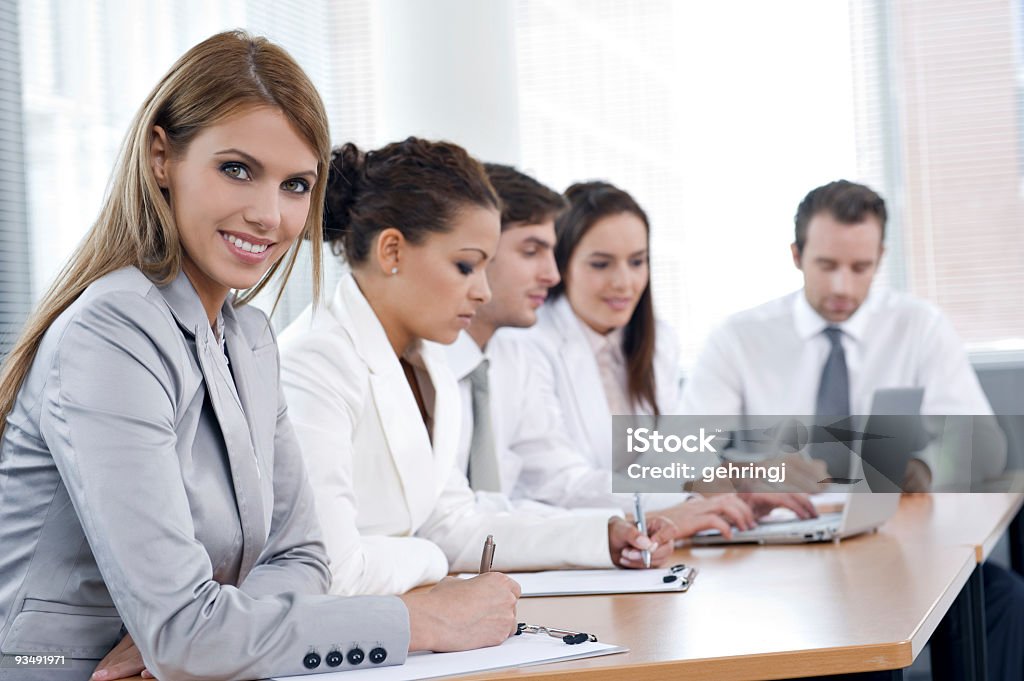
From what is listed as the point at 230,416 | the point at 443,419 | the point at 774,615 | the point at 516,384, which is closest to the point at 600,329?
the point at 516,384

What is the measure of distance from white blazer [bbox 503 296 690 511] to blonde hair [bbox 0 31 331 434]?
56.8 inches

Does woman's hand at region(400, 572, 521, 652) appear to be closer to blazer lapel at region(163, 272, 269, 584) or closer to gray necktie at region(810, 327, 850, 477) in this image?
blazer lapel at region(163, 272, 269, 584)

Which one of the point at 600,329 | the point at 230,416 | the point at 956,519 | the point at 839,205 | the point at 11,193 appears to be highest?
the point at 11,193

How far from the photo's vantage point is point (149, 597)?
108 cm

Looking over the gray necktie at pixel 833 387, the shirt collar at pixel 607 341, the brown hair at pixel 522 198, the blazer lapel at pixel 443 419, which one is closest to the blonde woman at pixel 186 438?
the blazer lapel at pixel 443 419

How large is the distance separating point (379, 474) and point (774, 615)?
2.32ft

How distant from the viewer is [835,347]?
3229 mm

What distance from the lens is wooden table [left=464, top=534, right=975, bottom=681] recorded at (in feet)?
3.69

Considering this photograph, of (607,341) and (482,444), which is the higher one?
(607,341)

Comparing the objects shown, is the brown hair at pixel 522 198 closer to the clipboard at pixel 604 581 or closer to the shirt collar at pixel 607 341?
the shirt collar at pixel 607 341

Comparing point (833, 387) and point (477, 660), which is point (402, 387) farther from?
point (833, 387)

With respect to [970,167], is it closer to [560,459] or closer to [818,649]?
[560,459]

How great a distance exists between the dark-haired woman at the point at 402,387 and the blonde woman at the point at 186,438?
19 cm

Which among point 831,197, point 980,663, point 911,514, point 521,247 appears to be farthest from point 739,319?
point 980,663
